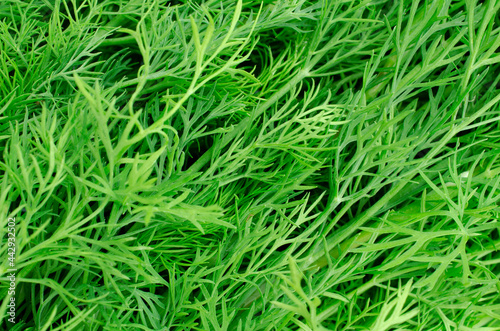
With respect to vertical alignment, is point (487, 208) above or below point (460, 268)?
above

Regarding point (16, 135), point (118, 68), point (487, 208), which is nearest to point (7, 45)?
point (118, 68)

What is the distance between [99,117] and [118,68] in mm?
408

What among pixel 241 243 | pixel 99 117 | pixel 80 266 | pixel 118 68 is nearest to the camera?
pixel 99 117

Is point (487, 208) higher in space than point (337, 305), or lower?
higher

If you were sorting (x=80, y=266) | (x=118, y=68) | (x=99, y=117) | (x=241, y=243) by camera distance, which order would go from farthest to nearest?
1. (x=118, y=68)
2. (x=241, y=243)
3. (x=80, y=266)
4. (x=99, y=117)

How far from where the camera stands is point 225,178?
0.76m

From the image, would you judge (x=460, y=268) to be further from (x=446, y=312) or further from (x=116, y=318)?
(x=116, y=318)

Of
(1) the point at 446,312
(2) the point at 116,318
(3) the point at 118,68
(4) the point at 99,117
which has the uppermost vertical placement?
(4) the point at 99,117

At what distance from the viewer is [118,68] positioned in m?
0.86

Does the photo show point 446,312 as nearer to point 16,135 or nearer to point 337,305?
point 337,305

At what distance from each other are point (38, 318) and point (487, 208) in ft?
2.64

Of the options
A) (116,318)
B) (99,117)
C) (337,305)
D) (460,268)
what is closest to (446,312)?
(460,268)

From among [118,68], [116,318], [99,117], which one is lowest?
[116,318]

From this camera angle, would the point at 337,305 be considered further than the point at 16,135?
Yes
